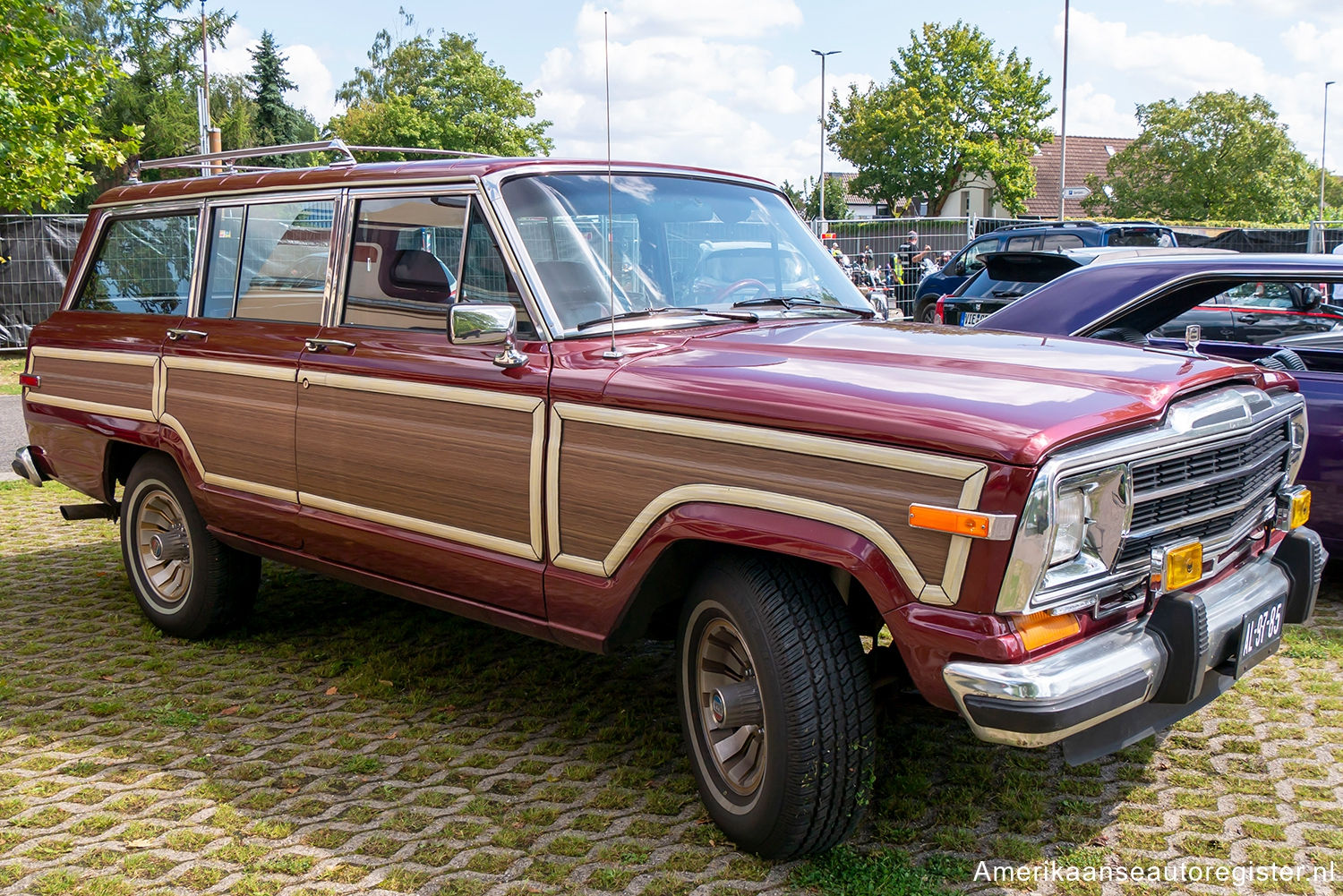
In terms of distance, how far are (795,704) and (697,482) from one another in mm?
681

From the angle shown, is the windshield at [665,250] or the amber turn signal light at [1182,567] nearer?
the amber turn signal light at [1182,567]

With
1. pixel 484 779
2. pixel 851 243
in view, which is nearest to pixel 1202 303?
pixel 484 779

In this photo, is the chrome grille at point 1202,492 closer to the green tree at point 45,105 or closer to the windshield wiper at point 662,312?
the windshield wiper at point 662,312

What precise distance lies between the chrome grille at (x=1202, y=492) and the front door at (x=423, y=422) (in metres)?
1.82

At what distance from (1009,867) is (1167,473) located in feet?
4.08

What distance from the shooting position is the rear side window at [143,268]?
5.40 metres

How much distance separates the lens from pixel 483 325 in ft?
11.8

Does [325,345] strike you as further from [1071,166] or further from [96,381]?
[1071,166]

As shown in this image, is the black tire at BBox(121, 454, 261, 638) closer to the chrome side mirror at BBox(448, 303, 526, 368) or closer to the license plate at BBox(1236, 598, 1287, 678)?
the chrome side mirror at BBox(448, 303, 526, 368)

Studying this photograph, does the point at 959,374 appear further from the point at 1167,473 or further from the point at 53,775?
the point at 53,775

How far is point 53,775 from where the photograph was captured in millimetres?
4082

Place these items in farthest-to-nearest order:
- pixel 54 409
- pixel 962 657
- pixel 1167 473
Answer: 1. pixel 54 409
2. pixel 1167 473
3. pixel 962 657

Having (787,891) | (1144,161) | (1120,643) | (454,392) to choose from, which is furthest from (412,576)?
(1144,161)

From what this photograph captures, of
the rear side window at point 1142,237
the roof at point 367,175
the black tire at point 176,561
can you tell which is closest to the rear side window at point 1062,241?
the rear side window at point 1142,237
